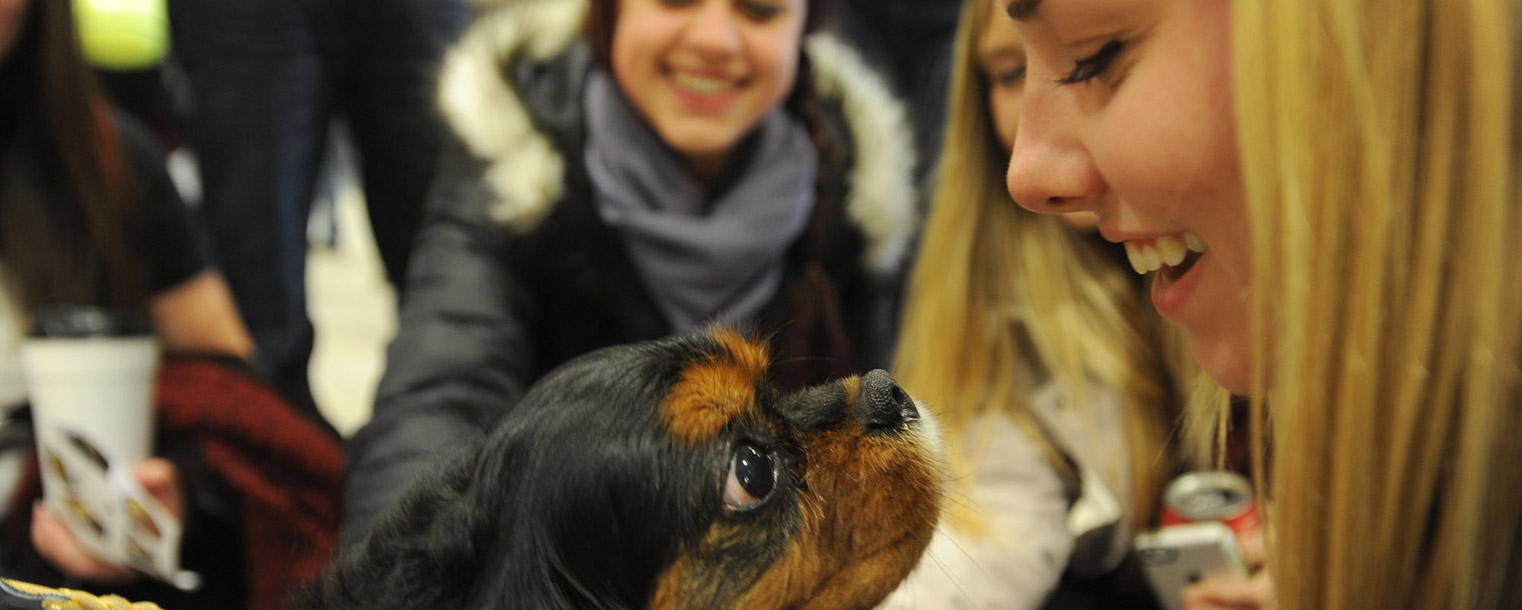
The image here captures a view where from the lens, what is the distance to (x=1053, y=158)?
2.66ft

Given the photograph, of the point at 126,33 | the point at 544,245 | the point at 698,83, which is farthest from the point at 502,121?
the point at 126,33

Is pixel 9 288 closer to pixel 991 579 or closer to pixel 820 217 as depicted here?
pixel 820 217

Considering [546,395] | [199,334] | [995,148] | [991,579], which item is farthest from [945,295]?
[199,334]

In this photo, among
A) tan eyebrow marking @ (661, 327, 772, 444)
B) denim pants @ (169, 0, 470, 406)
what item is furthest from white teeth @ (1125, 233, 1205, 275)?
denim pants @ (169, 0, 470, 406)

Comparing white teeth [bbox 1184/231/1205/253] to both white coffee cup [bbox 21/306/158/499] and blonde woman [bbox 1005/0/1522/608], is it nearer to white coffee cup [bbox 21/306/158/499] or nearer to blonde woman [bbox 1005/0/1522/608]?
blonde woman [bbox 1005/0/1522/608]

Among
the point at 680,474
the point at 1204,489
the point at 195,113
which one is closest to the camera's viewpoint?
the point at 680,474

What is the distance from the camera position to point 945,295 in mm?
1559

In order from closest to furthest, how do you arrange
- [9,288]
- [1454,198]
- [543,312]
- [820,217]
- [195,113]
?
[1454,198] → [9,288] → [543,312] → [820,217] → [195,113]

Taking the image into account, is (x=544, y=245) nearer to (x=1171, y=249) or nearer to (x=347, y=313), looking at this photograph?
(x=1171, y=249)

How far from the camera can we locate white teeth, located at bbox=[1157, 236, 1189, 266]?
0.82 metres

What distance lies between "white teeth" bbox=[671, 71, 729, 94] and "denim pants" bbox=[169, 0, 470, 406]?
2.68ft

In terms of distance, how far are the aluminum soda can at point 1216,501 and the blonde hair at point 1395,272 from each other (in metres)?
0.58

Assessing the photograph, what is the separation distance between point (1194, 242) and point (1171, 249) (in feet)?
0.08

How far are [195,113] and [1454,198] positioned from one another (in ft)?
8.05
